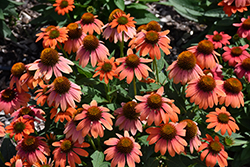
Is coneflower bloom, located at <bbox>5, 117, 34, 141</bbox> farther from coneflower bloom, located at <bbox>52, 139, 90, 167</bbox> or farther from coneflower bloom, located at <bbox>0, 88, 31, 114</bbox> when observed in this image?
coneflower bloom, located at <bbox>52, 139, 90, 167</bbox>

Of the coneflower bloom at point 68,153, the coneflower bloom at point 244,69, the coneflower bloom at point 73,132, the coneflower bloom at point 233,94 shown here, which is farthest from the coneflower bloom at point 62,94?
the coneflower bloom at point 244,69

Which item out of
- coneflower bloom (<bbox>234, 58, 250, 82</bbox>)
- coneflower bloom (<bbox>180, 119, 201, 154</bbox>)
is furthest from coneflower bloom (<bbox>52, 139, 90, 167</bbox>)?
coneflower bloom (<bbox>234, 58, 250, 82</bbox>)

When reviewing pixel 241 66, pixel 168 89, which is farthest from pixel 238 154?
pixel 168 89

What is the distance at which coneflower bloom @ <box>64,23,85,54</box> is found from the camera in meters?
2.26

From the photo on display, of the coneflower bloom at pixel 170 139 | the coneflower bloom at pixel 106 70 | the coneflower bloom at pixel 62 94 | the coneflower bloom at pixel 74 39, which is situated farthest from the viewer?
the coneflower bloom at pixel 74 39

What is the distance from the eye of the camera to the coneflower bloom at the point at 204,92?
1.84 m

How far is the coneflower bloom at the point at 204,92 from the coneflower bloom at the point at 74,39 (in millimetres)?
1065

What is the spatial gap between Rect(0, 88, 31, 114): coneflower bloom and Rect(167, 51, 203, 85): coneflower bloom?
128cm

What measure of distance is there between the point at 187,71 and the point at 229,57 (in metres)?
0.83

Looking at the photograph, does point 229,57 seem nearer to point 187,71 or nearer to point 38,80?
point 187,71

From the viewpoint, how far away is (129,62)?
1.95 metres

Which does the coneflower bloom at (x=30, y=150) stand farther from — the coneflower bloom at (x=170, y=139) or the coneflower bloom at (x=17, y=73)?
the coneflower bloom at (x=170, y=139)

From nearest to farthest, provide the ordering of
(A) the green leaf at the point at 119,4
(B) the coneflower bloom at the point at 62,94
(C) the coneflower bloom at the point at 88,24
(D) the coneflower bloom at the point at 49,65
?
(B) the coneflower bloom at the point at 62,94, (D) the coneflower bloom at the point at 49,65, (C) the coneflower bloom at the point at 88,24, (A) the green leaf at the point at 119,4

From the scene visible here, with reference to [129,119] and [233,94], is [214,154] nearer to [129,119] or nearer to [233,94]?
[233,94]
